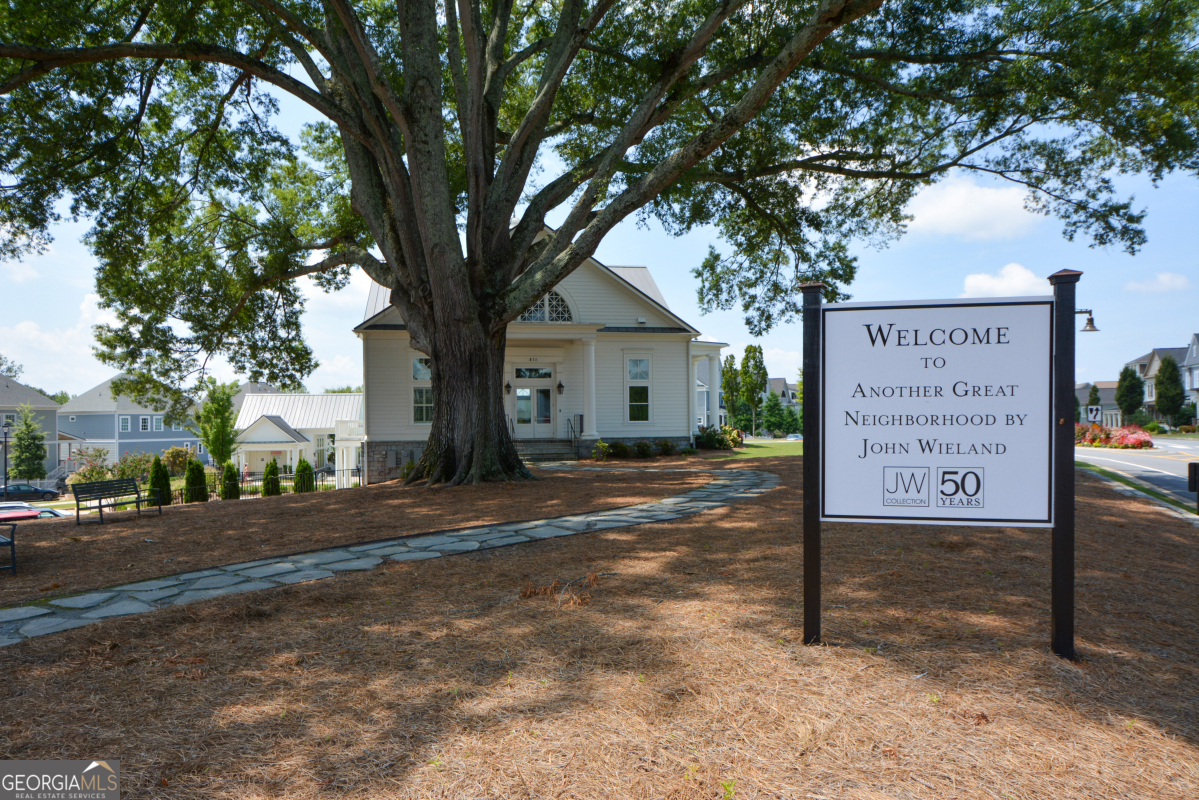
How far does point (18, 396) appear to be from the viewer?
143ft

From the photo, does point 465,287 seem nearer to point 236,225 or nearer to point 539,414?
point 236,225

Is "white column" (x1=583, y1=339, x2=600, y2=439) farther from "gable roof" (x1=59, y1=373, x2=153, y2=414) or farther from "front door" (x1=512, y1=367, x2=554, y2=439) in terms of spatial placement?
"gable roof" (x1=59, y1=373, x2=153, y2=414)

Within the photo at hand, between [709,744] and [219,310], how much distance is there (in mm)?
15333

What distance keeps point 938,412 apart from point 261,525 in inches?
292

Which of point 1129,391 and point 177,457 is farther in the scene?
point 1129,391

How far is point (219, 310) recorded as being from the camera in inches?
567

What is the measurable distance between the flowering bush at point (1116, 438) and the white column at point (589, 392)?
19402 millimetres

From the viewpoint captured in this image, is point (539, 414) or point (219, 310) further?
point (539, 414)

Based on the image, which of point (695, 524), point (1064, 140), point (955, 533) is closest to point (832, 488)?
point (695, 524)

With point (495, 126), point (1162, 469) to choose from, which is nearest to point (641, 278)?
point (495, 126)

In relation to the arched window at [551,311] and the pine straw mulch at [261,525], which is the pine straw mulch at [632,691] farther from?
the arched window at [551,311]

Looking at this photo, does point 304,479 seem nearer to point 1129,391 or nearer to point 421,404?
point 421,404

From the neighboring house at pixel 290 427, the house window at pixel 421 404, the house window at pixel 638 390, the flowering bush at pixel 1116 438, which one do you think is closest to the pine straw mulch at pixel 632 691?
the house window at pixel 421 404
